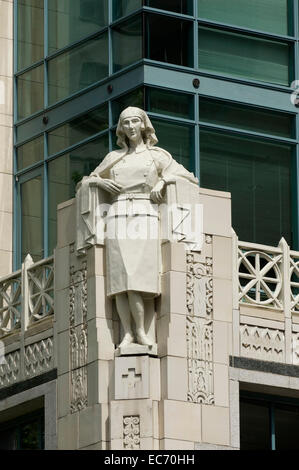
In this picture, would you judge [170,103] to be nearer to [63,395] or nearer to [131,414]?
[63,395]

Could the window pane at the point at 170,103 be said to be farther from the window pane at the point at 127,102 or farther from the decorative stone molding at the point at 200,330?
the decorative stone molding at the point at 200,330

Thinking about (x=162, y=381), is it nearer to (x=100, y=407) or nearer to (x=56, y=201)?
(x=100, y=407)

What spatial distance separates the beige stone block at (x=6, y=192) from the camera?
46.5 metres

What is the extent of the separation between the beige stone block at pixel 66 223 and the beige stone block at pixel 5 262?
173 inches

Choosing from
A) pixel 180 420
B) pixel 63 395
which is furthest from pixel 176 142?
pixel 180 420

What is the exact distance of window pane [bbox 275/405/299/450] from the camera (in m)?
41.7

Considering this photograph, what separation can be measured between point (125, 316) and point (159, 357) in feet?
3.12

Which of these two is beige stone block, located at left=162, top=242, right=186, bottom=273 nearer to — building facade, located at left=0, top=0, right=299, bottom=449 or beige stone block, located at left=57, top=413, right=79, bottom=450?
building facade, located at left=0, top=0, right=299, bottom=449

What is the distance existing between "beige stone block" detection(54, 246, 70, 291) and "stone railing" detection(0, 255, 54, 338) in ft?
2.01

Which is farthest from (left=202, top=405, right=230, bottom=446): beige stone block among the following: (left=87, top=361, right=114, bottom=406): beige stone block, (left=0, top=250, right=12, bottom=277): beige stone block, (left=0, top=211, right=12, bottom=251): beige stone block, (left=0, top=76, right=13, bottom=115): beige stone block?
(left=0, top=76, right=13, bottom=115): beige stone block

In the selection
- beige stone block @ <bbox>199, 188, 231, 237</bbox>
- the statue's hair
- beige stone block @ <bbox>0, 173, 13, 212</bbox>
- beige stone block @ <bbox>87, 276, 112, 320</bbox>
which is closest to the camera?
beige stone block @ <bbox>87, 276, 112, 320</bbox>

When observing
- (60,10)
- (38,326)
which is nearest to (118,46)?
(60,10)

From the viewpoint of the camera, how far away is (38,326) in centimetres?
4238
